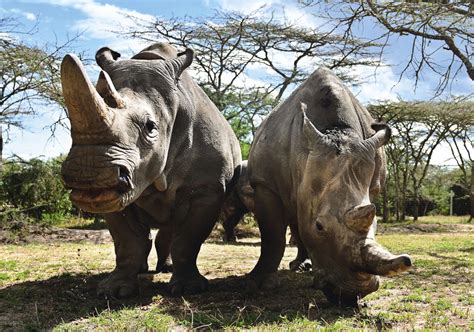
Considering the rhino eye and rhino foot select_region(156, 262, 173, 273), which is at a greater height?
the rhino eye

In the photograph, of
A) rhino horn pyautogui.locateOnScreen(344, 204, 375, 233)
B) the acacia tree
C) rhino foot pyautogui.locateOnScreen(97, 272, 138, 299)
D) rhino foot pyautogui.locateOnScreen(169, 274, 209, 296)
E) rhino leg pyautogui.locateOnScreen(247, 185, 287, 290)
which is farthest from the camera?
the acacia tree

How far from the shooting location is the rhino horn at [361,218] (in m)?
4.29

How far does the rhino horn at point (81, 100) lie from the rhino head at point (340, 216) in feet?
5.20

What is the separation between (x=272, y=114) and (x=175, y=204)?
63.1 inches

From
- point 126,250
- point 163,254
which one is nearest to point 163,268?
point 163,254

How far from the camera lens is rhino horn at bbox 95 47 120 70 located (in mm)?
5578

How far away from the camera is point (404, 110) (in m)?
31.7

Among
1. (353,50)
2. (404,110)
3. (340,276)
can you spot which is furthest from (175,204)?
(404,110)

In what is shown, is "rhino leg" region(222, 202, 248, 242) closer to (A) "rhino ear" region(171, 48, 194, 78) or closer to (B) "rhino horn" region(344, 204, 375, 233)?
(A) "rhino ear" region(171, 48, 194, 78)

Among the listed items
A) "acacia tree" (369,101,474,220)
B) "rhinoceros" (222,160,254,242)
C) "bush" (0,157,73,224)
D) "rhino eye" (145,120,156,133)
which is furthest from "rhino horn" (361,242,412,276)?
"acacia tree" (369,101,474,220)

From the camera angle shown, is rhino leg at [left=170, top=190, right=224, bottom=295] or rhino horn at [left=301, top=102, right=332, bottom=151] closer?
rhino horn at [left=301, top=102, right=332, bottom=151]

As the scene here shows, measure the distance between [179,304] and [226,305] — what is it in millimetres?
382

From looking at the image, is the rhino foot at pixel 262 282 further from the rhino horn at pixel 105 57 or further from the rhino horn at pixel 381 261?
the rhino horn at pixel 105 57

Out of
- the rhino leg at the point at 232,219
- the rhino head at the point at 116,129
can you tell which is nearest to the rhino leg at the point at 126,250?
the rhino head at the point at 116,129
